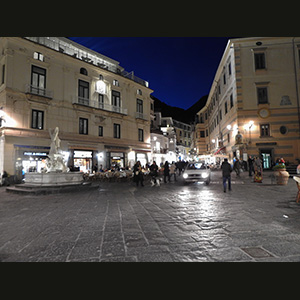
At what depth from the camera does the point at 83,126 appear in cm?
2400

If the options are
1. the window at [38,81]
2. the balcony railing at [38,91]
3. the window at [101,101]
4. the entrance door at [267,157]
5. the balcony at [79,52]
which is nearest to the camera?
the balcony railing at [38,91]

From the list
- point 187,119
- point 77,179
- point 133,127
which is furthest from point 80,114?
point 187,119

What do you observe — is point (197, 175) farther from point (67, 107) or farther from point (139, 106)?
point (139, 106)

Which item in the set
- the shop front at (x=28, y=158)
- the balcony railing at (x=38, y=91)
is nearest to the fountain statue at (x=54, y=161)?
the shop front at (x=28, y=158)

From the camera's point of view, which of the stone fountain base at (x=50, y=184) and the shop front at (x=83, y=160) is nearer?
the stone fountain base at (x=50, y=184)

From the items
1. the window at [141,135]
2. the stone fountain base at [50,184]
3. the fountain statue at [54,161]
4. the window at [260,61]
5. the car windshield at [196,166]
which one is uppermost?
the window at [260,61]

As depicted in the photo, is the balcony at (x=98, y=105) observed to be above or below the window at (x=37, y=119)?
above

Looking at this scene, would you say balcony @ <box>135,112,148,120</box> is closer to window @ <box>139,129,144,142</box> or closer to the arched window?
window @ <box>139,129,144,142</box>

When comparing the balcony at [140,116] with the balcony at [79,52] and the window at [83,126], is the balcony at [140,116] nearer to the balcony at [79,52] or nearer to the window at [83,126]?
the balcony at [79,52]

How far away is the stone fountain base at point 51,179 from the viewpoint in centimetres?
1186

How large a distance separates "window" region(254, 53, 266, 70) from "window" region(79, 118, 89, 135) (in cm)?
2015

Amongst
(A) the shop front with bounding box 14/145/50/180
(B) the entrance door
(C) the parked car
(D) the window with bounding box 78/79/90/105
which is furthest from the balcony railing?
(B) the entrance door

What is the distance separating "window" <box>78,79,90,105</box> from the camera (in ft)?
78.9
